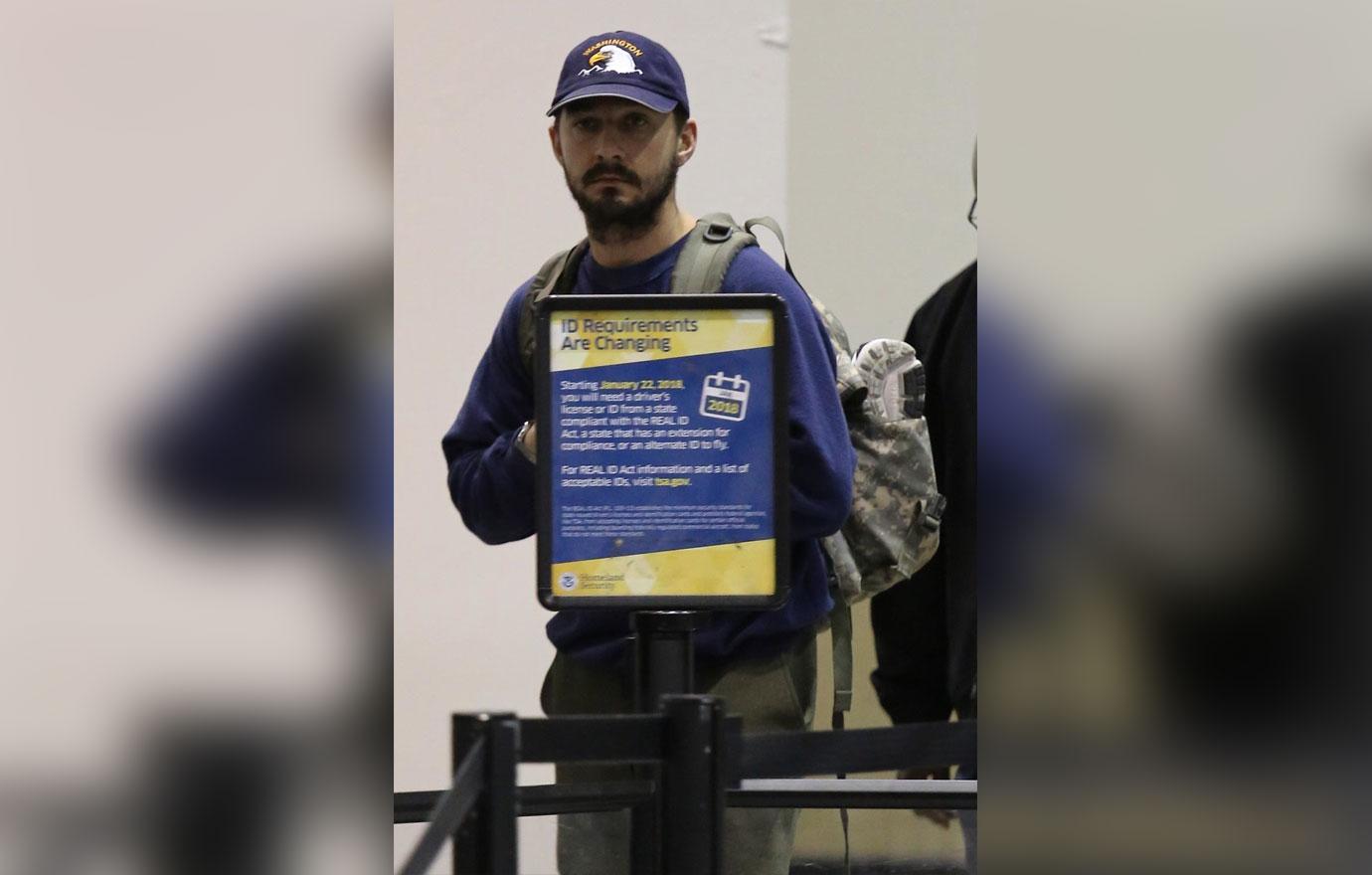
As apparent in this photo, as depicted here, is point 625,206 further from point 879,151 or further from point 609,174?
point 879,151

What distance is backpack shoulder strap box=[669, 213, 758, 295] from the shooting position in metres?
2.60

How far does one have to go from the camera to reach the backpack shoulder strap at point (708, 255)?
2.60 meters

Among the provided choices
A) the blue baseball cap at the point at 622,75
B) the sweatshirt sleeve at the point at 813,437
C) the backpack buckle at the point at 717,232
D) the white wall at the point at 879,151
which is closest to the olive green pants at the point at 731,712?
the sweatshirt sleeve at the point at 813,437

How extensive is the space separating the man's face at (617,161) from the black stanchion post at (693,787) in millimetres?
985

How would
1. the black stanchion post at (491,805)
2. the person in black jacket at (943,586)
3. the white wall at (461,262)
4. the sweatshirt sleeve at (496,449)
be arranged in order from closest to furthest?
1. the black stanchion post at (491,805)
2. the sweatshirt sleeve at (496,449)
3. the person in black jacket at (943,586)
4. the white wall at (461,262)

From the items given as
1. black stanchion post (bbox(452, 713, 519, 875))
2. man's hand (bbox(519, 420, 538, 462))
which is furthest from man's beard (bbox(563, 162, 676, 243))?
black stanchion post (bbox(452, 713, 519, 875))

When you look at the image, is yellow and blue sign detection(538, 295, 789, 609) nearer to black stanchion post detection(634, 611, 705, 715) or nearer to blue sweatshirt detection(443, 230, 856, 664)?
black stanchion post detection(634, 611, 705, 715)

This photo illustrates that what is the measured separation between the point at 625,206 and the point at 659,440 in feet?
2.30

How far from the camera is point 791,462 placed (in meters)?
2.44
